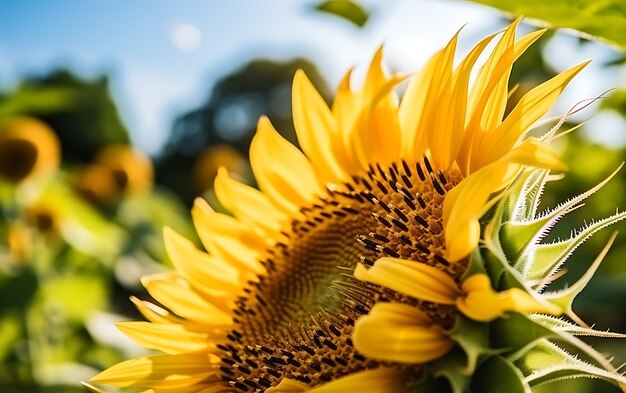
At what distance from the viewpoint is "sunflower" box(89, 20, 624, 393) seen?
3.60 feet

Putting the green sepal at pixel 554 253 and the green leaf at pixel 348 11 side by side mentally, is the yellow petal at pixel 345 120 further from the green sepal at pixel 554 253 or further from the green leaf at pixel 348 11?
the green sepal at pixel 554 253

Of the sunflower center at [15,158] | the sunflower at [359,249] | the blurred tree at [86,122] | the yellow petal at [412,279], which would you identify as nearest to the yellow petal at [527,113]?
the sunflower at [359,249]

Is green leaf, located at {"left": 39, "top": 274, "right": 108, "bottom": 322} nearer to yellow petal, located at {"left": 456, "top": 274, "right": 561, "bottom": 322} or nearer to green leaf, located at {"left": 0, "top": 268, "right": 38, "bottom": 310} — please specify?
green leaf, located at {"left": 0, "top": 268, "right": 38, "bottom": 310}

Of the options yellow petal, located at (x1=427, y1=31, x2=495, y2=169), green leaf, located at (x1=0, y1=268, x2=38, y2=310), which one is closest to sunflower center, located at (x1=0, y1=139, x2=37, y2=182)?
green leaf, located at (x1=0, y1=268, x2=38, y2=310)

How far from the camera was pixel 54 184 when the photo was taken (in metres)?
5.34

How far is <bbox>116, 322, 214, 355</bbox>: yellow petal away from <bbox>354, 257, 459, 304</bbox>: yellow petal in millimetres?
603

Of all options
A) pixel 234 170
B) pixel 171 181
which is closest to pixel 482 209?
pixel 234 170

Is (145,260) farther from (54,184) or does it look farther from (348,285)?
(348,285)

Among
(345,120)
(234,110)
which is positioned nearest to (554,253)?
(345,120)

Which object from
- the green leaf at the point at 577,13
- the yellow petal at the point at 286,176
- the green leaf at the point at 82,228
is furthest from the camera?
the green leaf at the point at 82,228

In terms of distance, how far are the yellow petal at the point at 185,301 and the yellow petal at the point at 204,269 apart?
1.1 inches

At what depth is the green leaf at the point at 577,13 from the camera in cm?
109

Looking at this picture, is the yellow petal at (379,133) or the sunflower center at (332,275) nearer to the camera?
the sunflower center at (332,275)

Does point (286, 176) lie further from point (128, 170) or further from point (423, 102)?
point (128, 170)
